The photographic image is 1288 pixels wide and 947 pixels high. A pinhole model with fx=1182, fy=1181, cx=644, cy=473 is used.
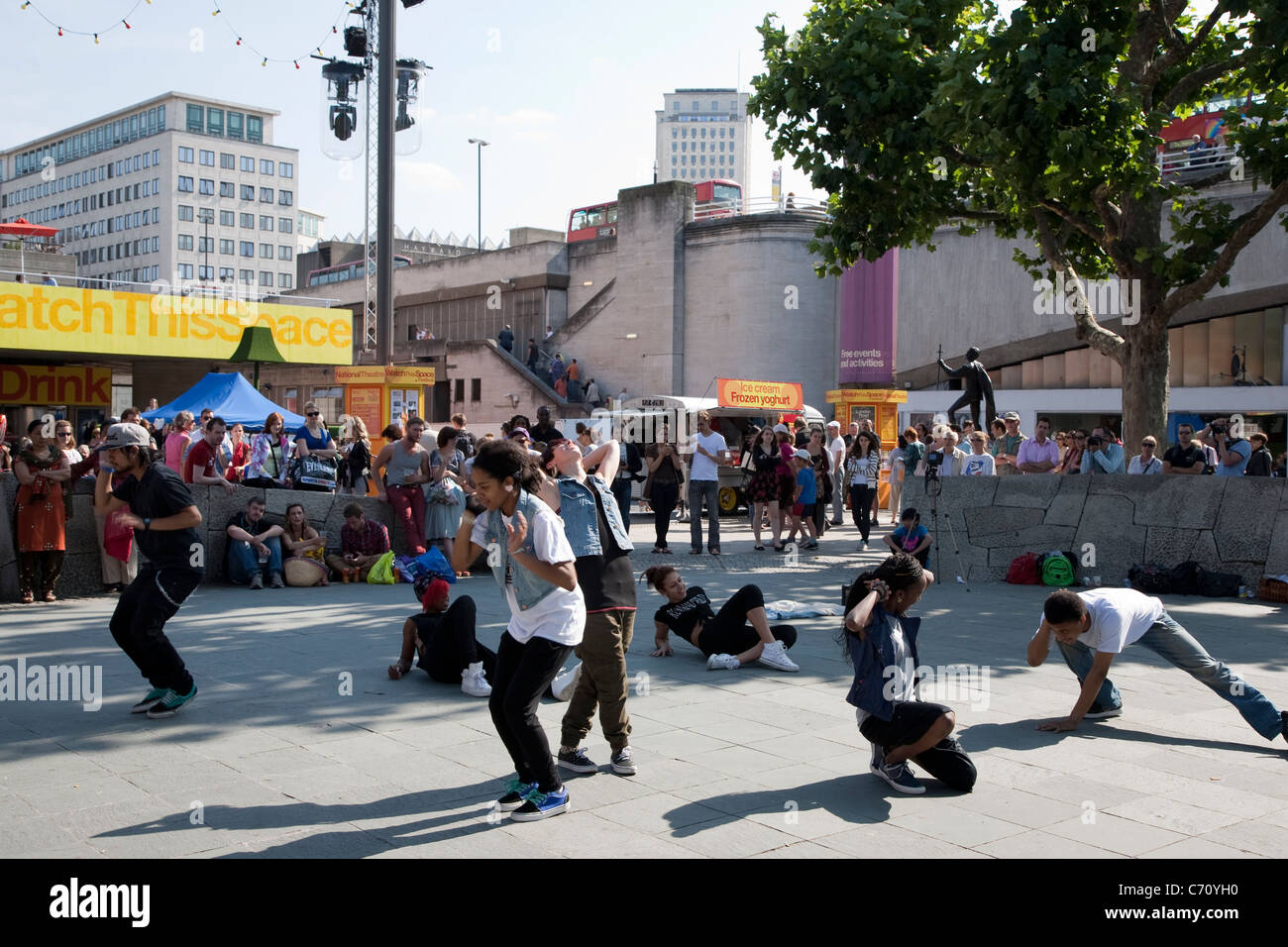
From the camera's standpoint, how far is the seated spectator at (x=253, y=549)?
486 inches

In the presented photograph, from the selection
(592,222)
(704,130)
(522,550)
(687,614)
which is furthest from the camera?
(704,130)

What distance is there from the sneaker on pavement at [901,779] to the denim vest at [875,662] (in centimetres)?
24

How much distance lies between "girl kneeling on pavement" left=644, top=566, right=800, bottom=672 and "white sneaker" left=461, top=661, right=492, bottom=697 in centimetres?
167

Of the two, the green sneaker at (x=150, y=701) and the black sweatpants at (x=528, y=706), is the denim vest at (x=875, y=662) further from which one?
the green sneaker at (x=150, y=701)

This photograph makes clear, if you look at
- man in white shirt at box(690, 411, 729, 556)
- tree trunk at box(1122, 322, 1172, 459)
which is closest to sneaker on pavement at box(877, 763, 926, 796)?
man in white shirt at box(690, 411, 729, 556)

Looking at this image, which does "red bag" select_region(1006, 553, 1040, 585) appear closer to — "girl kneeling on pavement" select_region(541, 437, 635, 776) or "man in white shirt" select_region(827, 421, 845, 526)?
"man in white shirt" select_region(827, 421, 845, 526)

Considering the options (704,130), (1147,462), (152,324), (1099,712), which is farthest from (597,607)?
(704,130)

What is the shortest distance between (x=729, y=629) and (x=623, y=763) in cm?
276

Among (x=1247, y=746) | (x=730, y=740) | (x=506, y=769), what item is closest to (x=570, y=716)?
(x=506, y=769)

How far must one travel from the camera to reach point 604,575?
5.72 m

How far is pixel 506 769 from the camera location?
581cm

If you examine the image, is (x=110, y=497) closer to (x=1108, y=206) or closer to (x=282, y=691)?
(x=282, y=691)

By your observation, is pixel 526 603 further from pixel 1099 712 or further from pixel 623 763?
pixel 1099 712

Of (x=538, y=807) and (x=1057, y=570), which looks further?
(x=1057, y=570)
